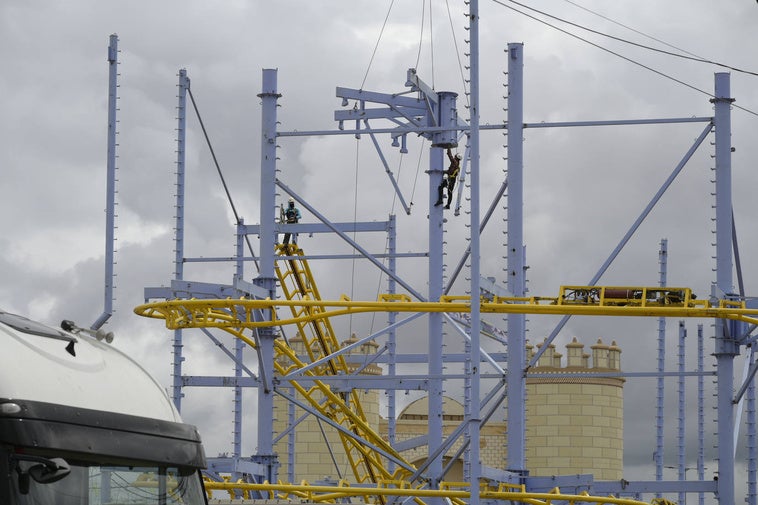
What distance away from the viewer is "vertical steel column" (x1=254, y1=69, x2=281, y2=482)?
25.2m

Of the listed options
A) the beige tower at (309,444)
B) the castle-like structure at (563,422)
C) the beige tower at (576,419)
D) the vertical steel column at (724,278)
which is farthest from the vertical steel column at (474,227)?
the beige tower at (576,419)

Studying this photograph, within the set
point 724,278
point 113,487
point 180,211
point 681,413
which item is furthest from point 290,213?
point 113,487

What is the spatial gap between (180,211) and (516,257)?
8750 mm

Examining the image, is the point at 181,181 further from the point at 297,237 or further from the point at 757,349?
the point at 757,349

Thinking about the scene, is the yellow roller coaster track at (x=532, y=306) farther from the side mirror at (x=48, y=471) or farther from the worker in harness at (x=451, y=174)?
the side mirror at (x=48, y=471)

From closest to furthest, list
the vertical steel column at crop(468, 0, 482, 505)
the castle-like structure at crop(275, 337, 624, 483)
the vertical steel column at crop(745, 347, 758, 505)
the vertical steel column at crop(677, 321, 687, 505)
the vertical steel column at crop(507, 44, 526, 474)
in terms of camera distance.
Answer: the vertical steel column at crop(468, 0, 482, 505), the vertical steel column at crop(507, 44, 526, 474), the vertical steel column at crop(745, 347, 758, 505), the vertical steel column at crop(677, 321, 687, 505), the castle-like structure at crop(275, 337, 624, 483)

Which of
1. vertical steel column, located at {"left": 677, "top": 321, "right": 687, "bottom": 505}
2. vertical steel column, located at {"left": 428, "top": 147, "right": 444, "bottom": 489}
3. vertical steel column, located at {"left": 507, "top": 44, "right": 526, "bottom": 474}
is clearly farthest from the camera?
vertical steel column, located at {"left": 677, "top": 321, "right": 687, "bottom": 505}

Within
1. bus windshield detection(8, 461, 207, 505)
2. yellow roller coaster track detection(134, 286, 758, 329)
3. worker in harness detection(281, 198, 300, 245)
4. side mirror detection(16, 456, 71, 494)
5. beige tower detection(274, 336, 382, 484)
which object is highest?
worker in harness detection(281, 198, 300, 245)

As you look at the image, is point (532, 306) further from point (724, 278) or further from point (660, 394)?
point (660, 394)

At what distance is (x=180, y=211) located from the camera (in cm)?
3002

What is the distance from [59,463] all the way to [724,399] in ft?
62.5

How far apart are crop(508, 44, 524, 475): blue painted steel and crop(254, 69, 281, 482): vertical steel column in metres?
4.31

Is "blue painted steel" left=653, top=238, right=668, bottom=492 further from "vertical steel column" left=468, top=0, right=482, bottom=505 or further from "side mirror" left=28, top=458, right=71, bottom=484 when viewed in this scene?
"side mirror" left=28, top=458, right=71, bottom=484

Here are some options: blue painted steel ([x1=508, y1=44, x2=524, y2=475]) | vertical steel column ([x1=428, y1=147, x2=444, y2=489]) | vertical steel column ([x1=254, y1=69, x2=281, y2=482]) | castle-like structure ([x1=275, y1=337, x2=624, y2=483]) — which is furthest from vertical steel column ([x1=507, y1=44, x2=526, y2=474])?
castle-like structure ([x1=275, y1=337, x2=624, y2=483])
